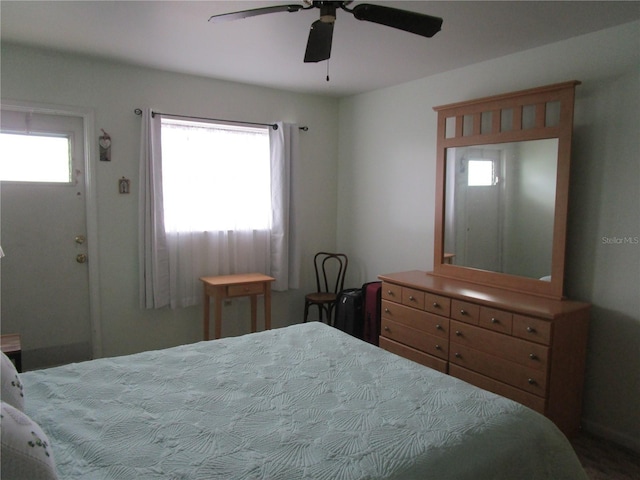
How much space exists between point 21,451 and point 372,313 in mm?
2879

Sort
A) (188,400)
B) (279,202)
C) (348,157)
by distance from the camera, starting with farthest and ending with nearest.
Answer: (348,157)
(279,202)
(188,400)

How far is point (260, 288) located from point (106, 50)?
214 centimetres

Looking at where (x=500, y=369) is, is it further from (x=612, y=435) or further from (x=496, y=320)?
(x=612, y=435)

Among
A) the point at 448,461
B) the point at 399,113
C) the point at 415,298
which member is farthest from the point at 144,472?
the point at 399,113

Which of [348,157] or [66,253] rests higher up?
[348,157]

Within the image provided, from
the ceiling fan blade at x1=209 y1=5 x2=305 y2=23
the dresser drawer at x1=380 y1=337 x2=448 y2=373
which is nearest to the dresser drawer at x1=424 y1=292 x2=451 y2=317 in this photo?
the dresser drawer at x1=380 y1=337 x2=448 y2=373

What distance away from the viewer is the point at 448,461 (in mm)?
1291

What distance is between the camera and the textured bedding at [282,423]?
1240mm

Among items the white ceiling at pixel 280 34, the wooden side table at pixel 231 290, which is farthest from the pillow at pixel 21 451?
the wooden side table at pixel 231 290

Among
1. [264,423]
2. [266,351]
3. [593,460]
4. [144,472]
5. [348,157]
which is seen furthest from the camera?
[348,157]

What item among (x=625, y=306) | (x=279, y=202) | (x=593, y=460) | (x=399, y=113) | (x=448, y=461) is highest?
(x=399, y=113)

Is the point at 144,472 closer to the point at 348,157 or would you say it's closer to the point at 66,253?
the point at 66,253

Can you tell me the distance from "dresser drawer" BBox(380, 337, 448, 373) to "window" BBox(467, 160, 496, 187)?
1294 millimetres

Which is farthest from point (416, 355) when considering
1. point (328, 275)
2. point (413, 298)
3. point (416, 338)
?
point (328, 275)
